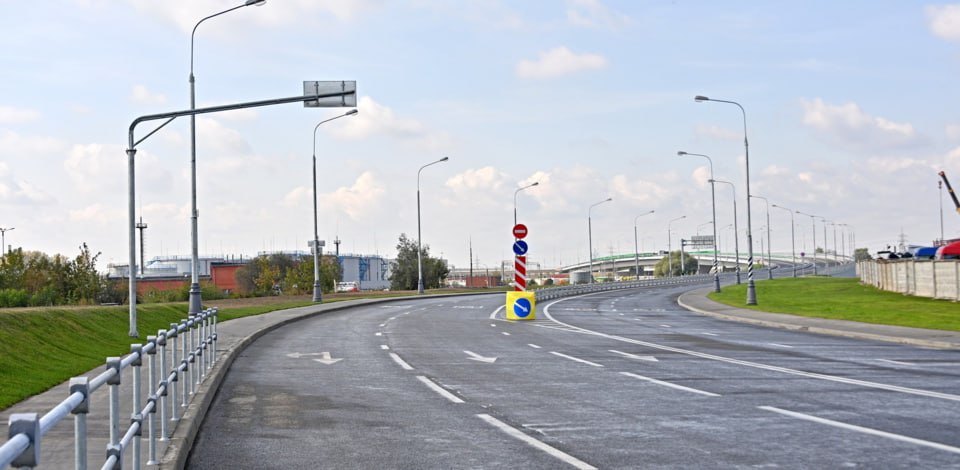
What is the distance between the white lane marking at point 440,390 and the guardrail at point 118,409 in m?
3.39

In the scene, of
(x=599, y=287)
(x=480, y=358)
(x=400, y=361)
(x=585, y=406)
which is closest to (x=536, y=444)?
(x=585, y=406)

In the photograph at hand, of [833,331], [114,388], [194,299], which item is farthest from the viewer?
[194,299]

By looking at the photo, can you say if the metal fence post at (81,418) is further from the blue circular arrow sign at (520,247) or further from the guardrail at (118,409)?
the blue circular arrow sign at (520,247)

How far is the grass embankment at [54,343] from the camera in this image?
13827mm

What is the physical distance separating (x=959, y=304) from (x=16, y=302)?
3622cm

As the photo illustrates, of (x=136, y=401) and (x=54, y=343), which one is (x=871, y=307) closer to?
(x=54, y=343)

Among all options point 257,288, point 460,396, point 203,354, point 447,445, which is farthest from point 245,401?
point 257,288

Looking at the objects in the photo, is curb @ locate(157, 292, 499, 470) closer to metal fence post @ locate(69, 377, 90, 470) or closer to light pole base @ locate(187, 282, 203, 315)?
metal fence post @ locate(69, 377, 90, 470)

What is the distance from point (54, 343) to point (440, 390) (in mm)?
8409

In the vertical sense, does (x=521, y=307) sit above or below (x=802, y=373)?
above

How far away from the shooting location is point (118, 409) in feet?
19.3

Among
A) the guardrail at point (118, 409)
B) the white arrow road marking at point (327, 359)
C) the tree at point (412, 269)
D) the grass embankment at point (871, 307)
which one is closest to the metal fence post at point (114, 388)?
the guardrail at point (118, 409)

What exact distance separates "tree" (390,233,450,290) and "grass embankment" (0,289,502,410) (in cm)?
8184

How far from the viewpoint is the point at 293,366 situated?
18.4m
